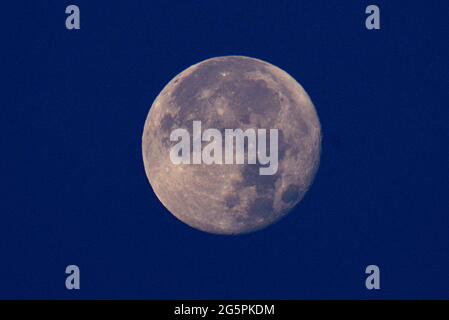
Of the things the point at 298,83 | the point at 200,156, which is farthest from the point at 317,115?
the point at 200,156

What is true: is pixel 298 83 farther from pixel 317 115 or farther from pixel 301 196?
pixel 301 196

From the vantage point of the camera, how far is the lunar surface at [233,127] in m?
9.75

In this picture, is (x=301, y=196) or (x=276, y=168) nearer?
(x=276, y=168)

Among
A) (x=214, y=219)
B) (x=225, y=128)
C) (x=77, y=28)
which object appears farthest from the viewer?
(x=77, y=28)

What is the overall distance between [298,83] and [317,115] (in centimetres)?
89

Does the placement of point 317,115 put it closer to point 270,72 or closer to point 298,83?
point 298,83

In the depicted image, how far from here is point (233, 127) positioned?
375 inches

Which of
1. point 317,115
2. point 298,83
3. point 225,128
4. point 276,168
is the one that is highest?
point 298,83

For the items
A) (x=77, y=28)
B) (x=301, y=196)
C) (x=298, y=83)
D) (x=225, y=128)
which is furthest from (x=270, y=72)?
(x=77, y=28)

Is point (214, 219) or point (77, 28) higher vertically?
point (77, 28)

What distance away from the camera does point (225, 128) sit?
31.2 feet

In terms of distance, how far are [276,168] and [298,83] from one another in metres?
2.47

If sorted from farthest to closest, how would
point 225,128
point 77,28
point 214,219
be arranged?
1. point 77,28
2. point 214,219
3. point 225,128

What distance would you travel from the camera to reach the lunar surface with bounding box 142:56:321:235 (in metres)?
9.75
